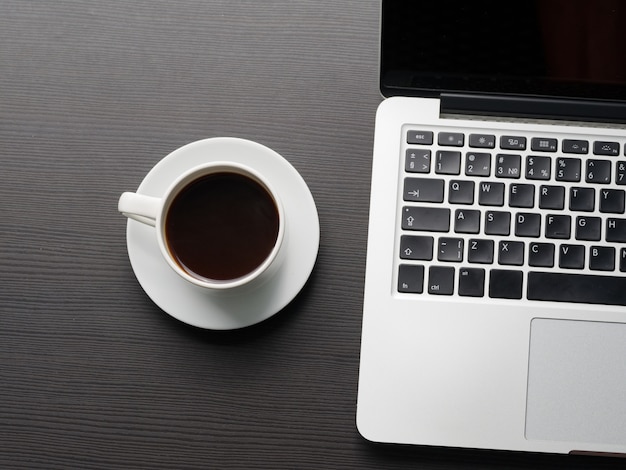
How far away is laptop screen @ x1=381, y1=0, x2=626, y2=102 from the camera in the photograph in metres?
0.60

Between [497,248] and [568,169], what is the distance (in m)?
0.09

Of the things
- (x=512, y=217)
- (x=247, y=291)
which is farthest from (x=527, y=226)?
(x=247, y=291)

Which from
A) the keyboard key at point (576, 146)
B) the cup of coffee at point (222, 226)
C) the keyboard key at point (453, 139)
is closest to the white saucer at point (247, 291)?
the cup of coffee at point (222, 226)

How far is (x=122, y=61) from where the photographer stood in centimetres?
67

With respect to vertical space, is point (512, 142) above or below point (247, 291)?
above

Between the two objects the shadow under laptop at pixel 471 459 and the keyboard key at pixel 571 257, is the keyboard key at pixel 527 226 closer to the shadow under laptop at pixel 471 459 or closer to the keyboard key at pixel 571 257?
the keyboard key at pixel 571 257

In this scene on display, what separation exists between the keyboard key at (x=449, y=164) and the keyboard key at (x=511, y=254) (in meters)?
0.08

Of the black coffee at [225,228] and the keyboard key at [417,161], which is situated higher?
the keyboard key at [417,161]

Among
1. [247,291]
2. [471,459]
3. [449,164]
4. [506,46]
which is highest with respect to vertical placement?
[506,46]

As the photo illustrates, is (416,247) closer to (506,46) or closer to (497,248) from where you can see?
(497,248)

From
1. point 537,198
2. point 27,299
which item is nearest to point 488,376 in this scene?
point 537,198

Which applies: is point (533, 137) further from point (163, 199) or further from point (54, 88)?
point (54, 88)

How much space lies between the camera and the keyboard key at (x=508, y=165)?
1.98ft

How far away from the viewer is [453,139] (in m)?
0.60
